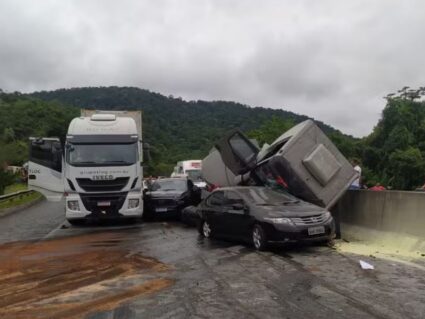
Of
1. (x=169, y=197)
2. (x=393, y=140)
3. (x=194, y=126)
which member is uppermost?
(x=194, y=126)

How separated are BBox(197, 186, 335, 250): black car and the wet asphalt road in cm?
35

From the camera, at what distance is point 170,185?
66.8 ft

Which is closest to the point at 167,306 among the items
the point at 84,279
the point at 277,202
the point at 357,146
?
the point at 84,279

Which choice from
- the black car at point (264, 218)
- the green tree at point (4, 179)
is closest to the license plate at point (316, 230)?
the black car at point (264, 218)

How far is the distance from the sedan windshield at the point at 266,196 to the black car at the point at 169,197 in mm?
6445

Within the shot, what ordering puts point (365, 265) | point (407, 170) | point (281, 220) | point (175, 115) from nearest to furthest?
point (365, 265) < point (281, 220) < point (407, 170) < point (175, 115)

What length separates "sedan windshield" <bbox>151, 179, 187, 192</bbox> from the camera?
2012 cm

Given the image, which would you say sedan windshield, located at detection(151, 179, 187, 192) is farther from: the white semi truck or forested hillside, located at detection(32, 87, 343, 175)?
forested hillside, located at detection(32, 87, 343, 175)

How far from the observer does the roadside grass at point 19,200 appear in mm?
26531

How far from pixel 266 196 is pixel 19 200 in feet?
66.0

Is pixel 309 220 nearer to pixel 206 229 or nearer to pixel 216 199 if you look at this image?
pixel 216 199

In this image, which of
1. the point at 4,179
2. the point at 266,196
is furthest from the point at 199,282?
the point at 4,179

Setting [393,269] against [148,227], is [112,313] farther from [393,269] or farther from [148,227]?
[148,227]

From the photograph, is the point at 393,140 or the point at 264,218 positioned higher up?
the point at 393,140
